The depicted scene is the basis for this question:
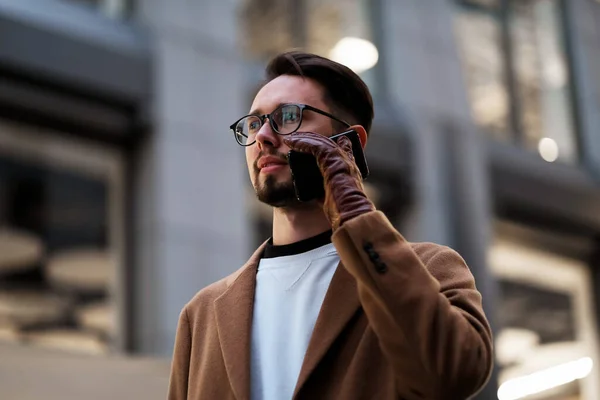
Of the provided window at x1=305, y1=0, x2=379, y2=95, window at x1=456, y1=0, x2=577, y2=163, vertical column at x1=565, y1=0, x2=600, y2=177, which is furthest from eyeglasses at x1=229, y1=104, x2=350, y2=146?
vertical column at x1=565, y1=0, x2=600, y2=177

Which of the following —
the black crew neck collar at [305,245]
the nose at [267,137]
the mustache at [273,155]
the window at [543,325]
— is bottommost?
the black crew neck collar at [305,245]

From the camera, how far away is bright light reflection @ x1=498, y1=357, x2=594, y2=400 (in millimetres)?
13688

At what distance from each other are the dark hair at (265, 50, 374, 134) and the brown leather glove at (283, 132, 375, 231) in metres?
0.40

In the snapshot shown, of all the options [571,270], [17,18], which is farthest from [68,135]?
[571,270]

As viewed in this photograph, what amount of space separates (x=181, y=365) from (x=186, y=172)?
7658 mm

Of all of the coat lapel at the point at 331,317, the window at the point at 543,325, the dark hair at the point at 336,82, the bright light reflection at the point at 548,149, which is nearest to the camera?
the coat lapel at the point at 331,317

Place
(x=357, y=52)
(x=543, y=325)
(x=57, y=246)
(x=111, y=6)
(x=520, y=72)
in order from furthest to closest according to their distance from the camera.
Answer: (x=520, y=72) < (x=543, y=325) < (x=357, y=52) < (x=111, y=6) < (x=57, y=246)

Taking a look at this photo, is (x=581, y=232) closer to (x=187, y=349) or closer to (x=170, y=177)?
(x=170, y=177)

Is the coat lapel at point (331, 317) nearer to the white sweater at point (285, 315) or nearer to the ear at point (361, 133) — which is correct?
the white sweater at point (285, 315)

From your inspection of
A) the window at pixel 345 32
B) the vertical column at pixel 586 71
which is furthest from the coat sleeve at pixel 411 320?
the vertical column at pixel 586 71

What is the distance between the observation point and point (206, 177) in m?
10.2

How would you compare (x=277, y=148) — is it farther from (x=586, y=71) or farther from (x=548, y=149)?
(x=586, y=71)

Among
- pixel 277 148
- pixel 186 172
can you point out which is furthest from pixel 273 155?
pixel 186 172

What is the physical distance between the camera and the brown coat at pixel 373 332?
6.14ft
